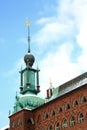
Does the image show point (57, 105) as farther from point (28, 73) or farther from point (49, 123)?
point (28, 73)

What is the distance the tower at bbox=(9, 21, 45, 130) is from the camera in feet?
222

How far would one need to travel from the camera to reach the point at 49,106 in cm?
6462

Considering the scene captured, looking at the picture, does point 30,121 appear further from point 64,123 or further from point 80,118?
point 80,118

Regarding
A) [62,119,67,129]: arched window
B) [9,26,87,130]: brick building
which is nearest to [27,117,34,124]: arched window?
[9,26,87,130]: brick building

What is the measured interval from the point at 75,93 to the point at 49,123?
809cm

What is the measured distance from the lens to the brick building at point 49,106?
189 ft

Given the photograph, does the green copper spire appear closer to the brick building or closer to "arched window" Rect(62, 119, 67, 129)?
the brick building

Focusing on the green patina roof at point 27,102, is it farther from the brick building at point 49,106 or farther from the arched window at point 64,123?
the arched window at point 64,123

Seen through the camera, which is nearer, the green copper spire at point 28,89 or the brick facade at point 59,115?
the brick facade at point 59,115

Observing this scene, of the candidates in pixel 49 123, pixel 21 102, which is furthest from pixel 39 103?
pixel 49 123

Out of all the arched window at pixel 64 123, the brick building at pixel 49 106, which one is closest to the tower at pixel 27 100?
the brick building at pixel 49 106

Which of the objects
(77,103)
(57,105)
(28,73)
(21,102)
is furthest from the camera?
(28,73)

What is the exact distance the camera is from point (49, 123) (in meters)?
63.4

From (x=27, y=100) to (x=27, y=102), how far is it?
466 mm
